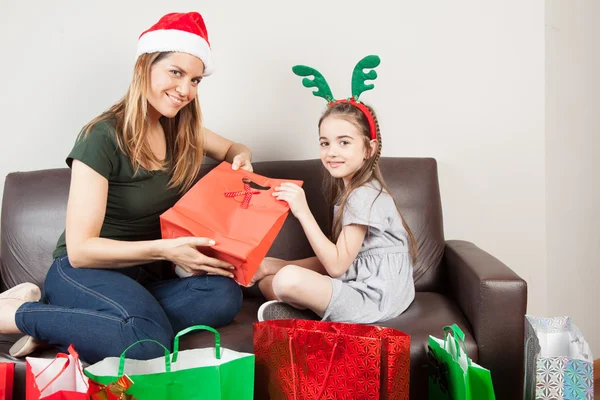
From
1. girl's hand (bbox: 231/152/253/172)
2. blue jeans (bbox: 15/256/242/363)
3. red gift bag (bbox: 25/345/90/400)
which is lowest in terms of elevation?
red gift bag (bbox: 25/345/90/400)

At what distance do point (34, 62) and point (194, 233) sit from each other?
123cm

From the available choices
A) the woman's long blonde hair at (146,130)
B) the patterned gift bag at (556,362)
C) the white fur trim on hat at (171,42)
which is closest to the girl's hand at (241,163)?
the woman's long blonde hair at (146,130)

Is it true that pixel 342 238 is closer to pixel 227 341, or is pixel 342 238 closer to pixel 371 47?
pixel 227 341

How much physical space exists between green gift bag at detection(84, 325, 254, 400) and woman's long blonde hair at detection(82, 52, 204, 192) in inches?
23.6

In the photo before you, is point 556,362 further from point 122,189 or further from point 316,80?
point 122,189

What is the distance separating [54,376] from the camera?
1544 mm

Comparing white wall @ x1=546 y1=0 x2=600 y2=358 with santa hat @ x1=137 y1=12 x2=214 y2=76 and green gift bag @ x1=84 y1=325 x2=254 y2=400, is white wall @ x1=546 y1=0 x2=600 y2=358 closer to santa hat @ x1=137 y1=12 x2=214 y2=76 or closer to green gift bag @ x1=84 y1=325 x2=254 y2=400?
santa hat @ x1=137 y1=12 x2=214 y2=76

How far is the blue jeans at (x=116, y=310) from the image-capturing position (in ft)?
5.19

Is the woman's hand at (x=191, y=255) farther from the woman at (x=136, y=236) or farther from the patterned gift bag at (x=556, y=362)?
the patterned gift bag at (x=556, y=362)

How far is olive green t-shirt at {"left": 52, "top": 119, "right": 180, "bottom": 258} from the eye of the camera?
176cm

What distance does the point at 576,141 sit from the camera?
2.39 metres

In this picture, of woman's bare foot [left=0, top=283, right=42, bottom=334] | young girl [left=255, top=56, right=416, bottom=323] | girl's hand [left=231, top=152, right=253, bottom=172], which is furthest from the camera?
girl's hand [left=231, top=152, right=253, bottom=172]

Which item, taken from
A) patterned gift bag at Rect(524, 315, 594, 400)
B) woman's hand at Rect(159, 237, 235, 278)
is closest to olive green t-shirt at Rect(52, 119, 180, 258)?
woman's hand at Rect(159, 237, 235, 278)

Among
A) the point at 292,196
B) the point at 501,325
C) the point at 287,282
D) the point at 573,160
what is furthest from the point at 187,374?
the point at 573,160
